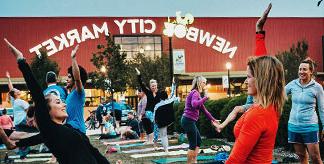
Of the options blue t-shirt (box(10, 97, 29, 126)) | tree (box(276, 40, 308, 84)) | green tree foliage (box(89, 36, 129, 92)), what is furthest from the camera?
tree (box(276, 40, 308, 84))

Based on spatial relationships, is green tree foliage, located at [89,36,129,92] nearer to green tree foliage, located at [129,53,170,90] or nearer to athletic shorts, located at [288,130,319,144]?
green tree foliage, located at [129,53,170,90]

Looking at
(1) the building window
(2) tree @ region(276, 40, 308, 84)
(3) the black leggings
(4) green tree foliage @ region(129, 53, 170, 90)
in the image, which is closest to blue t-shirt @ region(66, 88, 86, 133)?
(3) the black leggings

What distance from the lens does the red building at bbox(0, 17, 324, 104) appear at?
51.3 metres

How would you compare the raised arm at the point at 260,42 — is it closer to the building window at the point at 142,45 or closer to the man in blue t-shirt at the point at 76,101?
the man in blue t-shirt at the point at 76,101

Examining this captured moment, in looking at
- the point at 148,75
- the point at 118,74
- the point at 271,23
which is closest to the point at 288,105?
the point at 118,74

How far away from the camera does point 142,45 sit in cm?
5475

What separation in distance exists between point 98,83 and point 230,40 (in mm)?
30884

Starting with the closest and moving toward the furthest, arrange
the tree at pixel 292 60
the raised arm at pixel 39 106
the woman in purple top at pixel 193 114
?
the raised arm at pixel 39 106 < the woman in purple top at pixel 193 114 < the tree at pixel 292 60

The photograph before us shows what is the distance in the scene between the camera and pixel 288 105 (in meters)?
11.3

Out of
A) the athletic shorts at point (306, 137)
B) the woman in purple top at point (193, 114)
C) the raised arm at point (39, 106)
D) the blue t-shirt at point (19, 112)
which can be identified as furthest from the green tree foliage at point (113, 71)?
the raised arm at point (39, 106)

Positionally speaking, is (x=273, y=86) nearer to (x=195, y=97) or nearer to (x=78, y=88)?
(x=78, y=88)

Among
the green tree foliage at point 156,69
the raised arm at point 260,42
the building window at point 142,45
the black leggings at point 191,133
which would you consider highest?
the building window at point 142,45

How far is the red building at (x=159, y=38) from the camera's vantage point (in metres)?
51.3

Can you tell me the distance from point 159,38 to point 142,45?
202 cm
